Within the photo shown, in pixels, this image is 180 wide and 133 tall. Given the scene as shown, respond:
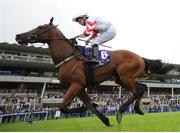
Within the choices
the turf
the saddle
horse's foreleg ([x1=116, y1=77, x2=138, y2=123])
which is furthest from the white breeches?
the turf

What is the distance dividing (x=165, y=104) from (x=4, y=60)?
748 inches

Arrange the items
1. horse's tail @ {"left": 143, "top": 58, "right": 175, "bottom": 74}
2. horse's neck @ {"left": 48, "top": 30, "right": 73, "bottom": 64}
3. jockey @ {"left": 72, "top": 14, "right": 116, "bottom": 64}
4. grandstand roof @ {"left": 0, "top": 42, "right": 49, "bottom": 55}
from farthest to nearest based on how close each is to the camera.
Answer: grandstand roof @ {"left": 0, "top": 42, "right": 49, "bottom": 55}, horse's tail @ {"left": 143, "top": 58, "right": 175, "bottom": 74}, jockey @ {"left": 72, "top": 14, "right": 116, "bottom": 64}, horse's neck @ {"left": 48, "top": 30, "right": 73, "bottom": 64}

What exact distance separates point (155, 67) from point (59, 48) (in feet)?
8.48

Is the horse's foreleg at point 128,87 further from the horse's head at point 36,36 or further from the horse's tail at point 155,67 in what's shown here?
the horse's head at point 36,36

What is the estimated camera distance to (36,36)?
22.1 feet

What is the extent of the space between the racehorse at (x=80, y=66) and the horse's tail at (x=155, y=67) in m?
0.48

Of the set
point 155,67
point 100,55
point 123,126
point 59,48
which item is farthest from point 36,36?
point 155,67

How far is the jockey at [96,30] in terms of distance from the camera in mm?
6797

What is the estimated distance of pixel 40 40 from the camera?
6.81 meters

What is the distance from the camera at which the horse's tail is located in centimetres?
771

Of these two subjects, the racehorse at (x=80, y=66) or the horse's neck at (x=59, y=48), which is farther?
the horse's neck at (x=59, y=48)

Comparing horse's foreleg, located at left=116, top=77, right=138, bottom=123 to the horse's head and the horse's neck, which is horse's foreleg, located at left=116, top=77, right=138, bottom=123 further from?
the horse's head

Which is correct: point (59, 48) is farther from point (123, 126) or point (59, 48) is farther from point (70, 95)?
point (123, 126)

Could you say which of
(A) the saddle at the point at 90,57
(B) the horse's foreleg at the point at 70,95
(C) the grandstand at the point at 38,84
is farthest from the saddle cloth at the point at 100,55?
(C) the grandstand at the point at 38,84
